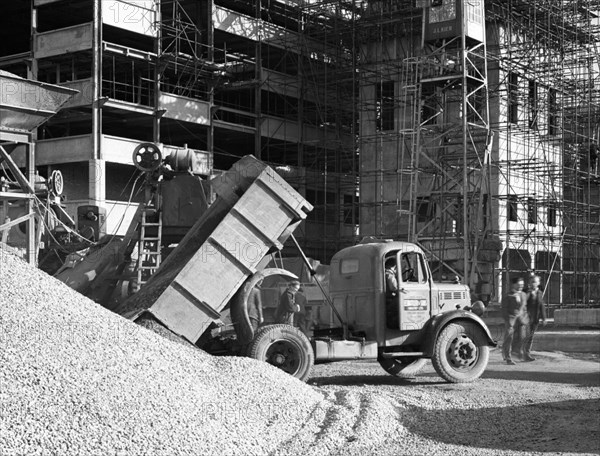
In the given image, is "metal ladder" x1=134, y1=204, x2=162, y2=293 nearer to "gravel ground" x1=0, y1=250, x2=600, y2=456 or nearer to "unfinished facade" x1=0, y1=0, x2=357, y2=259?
"gravel ground" x1=0, y1=250, x2=600, y2=456

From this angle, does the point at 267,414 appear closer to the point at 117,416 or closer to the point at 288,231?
the point at 117,416

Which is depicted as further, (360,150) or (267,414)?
(360,150)

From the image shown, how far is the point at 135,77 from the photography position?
141 ft

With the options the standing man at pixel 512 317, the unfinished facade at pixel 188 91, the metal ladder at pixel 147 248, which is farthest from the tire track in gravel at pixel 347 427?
the unfinished facade at pixel 188 91

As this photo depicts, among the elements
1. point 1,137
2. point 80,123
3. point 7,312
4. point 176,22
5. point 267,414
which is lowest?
point 267,414

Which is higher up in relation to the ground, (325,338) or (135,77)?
(135,77)

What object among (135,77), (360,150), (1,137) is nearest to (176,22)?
(135,77)

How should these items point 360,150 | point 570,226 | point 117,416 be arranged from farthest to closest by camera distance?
point 360,150, point 570,226, point 117,416

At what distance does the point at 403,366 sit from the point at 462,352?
1.41 meters

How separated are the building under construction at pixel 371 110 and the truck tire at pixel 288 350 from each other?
15.7 m

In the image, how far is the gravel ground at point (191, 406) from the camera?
8.67 meters

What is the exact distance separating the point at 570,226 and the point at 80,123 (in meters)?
21.1

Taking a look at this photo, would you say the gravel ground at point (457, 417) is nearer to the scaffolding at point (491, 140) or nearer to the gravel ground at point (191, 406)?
the gravel ground at point (191, 406)

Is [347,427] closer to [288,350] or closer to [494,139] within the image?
[288,350]
